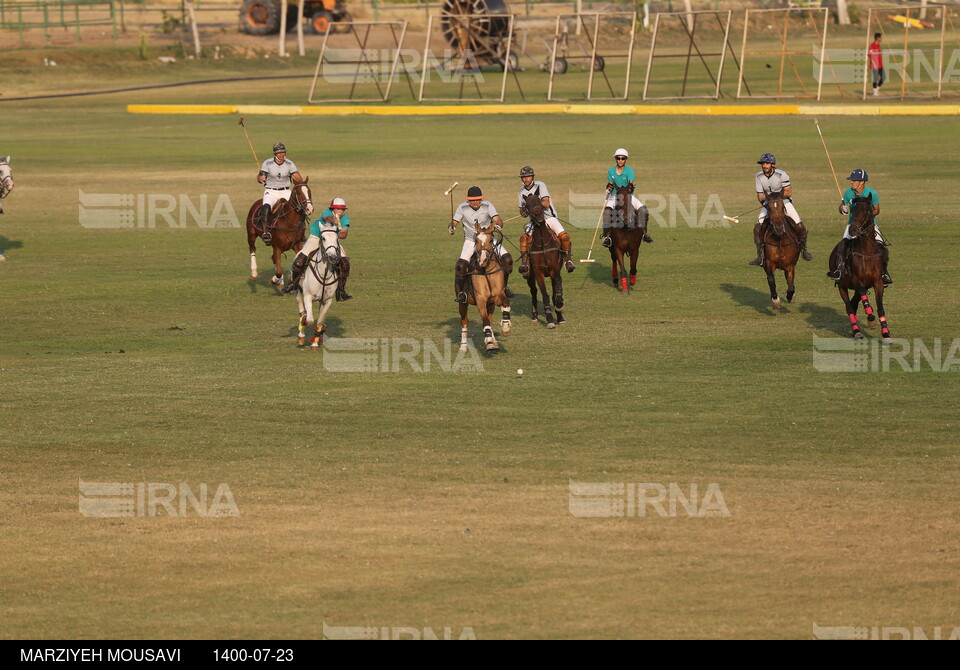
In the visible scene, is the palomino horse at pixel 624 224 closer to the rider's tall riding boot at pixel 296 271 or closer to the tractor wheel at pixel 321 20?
the rider's tall riding boot at pixel 296 271

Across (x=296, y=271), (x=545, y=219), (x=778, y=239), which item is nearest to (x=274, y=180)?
(x=296, y=271)

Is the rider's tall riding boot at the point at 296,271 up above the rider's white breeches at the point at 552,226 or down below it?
below

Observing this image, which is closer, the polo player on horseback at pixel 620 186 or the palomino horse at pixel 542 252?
the palomino horse at pixel 542 252

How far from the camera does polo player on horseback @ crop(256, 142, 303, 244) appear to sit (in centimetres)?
2761

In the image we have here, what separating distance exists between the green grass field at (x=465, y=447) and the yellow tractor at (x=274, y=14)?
6017 centimetres

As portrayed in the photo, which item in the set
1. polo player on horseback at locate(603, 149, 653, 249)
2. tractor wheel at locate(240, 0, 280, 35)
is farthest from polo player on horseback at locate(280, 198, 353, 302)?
tractor wheel at locate(240, 0, 280, 35)

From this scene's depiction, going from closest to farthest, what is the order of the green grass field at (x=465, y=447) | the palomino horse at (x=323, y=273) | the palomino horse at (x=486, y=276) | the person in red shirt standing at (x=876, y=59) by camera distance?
1. the green grass field at (x=465, y=447)
2. the palomino horse at (x=486, y=276)
3. the palomino horse at (x=323, y=273)
4. the person in red shirt standing at (x=876, y=59)

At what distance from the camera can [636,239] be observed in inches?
1069

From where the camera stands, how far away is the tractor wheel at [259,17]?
9356cm

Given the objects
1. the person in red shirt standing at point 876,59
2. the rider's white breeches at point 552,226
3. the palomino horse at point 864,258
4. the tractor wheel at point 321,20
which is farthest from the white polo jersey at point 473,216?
the tractor wheel at point 321,20

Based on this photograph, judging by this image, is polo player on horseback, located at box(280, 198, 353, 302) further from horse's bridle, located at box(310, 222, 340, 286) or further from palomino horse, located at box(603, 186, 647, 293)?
palomino horse, located at box(603, 186, 647, 293)

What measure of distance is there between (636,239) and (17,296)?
43.7 feet

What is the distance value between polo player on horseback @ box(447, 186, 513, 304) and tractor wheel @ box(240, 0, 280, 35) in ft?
246

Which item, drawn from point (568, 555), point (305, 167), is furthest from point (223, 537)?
point (305, 167)
